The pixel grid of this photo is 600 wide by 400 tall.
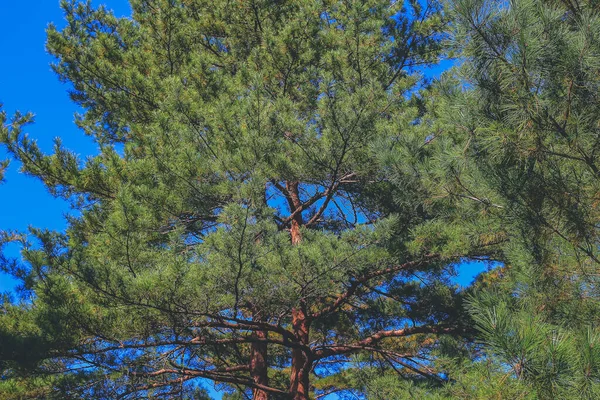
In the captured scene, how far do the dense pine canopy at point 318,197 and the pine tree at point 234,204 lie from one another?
3 cm

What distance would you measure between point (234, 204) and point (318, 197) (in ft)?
8.27

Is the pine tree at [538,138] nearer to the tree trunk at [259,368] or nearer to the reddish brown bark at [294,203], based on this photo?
the reddish brown bark at [294,203]

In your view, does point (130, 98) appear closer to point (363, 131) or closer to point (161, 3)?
point (161, 3)

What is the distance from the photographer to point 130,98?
7168 millimetres

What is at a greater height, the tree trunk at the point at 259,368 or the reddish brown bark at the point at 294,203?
the reddish brown bark at the point at 294,203

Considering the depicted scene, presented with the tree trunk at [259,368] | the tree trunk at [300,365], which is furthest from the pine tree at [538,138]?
the tree trunk at [259,368]

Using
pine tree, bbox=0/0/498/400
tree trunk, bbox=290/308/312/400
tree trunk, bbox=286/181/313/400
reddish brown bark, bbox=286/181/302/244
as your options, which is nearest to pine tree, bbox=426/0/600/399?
pine tree, bbox=0/0/498/400

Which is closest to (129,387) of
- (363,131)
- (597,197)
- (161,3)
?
(363,131)

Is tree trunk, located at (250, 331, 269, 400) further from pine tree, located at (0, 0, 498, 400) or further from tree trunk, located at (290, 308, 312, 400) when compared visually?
tree trunk, located at (290, 308, 312, 400)

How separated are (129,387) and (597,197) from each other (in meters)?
4.36

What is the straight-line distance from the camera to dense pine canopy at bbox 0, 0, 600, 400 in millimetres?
2996

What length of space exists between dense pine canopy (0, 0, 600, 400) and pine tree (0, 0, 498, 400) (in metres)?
0.03

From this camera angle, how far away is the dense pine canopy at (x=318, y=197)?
2996 millimetres

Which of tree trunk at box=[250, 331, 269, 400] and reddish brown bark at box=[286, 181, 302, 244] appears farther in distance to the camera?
reddish brown bark at box=[286, 181, 302, 244]
